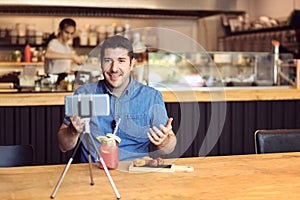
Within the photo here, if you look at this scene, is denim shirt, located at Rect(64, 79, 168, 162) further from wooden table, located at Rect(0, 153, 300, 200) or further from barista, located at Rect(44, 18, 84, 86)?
barista, located at Rect(44, 18, 84, 86)

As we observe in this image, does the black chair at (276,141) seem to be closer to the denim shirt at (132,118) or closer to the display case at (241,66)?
the denim shirt at (132,118)

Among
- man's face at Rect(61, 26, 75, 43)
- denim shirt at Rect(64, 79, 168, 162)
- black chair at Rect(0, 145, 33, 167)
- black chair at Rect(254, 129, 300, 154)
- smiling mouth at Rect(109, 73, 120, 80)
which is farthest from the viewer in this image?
man's face at Rect(61, 26, 75, 43)

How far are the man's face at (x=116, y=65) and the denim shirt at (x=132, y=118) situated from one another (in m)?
0.09

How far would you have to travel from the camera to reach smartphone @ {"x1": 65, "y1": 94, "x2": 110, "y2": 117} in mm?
1596

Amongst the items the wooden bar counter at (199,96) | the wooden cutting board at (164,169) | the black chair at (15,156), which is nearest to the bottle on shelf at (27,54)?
the wooden bar counter at (199,96)

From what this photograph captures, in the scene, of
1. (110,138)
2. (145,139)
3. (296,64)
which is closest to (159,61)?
(296,64)

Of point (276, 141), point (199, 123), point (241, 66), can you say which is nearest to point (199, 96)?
point (199, 123)

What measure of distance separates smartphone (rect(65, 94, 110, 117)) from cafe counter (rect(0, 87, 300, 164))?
39.5 inches

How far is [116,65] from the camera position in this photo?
2.04 metres

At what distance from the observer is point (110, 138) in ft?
6.45

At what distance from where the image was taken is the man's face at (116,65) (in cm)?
202

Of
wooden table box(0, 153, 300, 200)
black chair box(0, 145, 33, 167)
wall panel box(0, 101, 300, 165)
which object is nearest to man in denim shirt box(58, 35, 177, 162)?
wooden table box(0, 153, 300, 200)

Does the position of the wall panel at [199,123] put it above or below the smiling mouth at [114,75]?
below

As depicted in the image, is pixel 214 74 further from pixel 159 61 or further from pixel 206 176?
pixel 206 176
